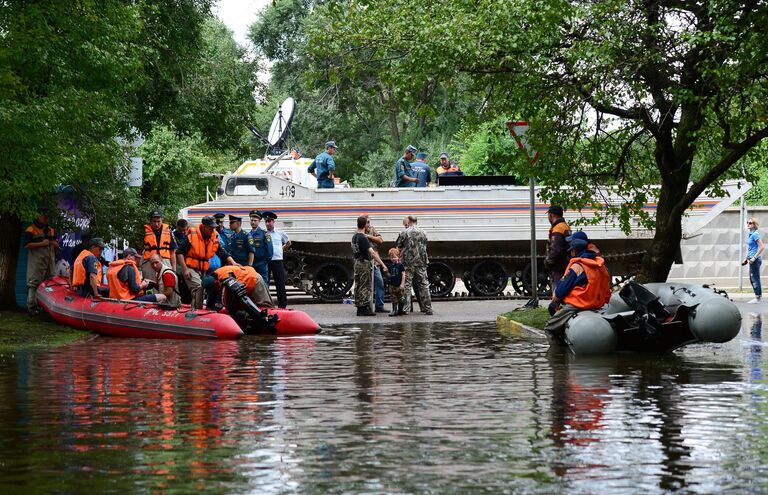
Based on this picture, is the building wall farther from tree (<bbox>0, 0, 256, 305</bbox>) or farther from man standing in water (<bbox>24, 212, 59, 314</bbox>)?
man standing in water (<bbox>24, 212, 59, 314</bbox>)

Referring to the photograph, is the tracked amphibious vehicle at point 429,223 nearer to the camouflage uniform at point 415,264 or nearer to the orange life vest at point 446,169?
the orange life vest at point 446,169

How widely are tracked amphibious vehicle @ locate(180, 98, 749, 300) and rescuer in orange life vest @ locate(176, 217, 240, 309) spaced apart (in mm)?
7621

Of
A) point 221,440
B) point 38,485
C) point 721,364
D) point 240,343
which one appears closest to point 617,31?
point 721,364

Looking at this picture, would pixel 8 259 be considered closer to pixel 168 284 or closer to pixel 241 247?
pixel 168 284

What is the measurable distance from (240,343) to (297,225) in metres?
A: 12.1

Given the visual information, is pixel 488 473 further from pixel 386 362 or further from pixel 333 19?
pixel 333 19

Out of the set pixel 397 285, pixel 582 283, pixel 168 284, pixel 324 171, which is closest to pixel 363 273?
pixel 397 285

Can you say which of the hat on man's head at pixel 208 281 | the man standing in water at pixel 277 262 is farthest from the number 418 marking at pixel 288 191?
the hat on man's head at pixel 208 281

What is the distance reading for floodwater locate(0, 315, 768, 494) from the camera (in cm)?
765

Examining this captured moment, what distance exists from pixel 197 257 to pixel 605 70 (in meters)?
7.70

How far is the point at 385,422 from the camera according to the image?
396 inches

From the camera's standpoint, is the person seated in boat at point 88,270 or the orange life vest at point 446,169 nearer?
the person seated in boat at point 88,270

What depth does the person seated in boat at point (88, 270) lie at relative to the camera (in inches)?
806

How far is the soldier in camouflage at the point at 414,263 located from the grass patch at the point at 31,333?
6.89 meters
